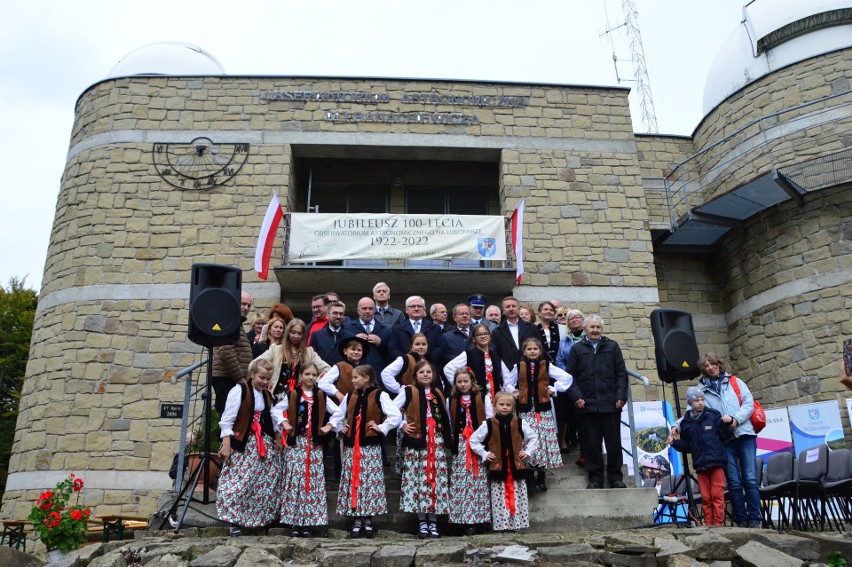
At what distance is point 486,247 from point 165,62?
7857 millimetres

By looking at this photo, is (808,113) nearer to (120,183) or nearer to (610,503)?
(610,503)

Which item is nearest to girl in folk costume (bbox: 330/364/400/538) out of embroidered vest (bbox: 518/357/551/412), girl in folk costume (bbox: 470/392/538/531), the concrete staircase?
the concrete staircase

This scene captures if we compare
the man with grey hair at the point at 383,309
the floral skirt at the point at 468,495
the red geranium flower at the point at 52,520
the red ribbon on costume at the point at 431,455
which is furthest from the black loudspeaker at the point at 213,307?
the red geranium flower at the point at 52,520

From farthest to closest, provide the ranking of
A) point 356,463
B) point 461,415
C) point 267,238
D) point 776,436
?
point 267,238, point 776,436, point 461,415, point 356,463

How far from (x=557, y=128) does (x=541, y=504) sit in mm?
8218

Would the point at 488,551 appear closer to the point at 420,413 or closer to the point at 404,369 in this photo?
the point at 420,413

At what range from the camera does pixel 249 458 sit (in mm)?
5477

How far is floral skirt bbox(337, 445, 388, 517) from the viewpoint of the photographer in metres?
5.40

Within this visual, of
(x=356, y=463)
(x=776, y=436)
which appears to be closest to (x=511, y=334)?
(x=356, y=463)

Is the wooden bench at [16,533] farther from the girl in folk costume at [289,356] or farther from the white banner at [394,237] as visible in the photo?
the white banner at [394,237]

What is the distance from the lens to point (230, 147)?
38.9 feet

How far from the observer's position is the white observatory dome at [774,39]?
40.8 ft

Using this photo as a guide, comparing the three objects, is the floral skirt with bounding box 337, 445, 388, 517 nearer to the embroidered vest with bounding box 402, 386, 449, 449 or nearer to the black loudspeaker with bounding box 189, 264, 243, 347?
the embroidered vest with bounding box 402, 386, 449, 449

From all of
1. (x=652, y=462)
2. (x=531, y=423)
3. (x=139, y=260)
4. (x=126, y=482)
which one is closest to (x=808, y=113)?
(x=652, y=462)
